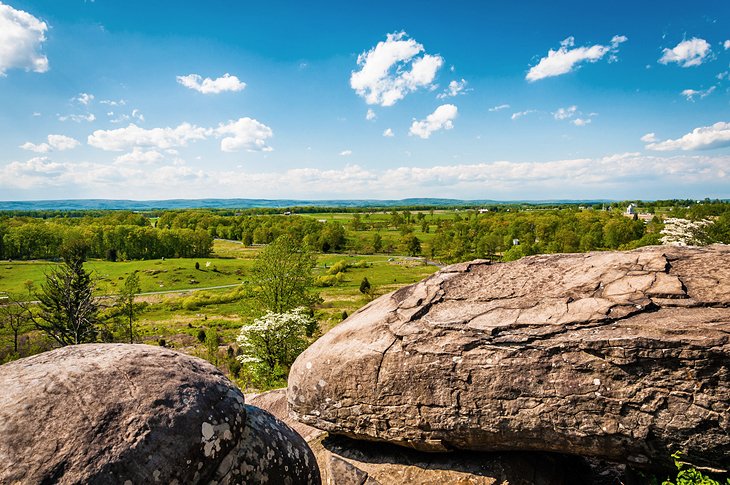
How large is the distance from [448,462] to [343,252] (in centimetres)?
15287

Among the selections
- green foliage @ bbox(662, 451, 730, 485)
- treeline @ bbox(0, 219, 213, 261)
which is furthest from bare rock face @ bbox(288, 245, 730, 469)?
treeline @ bbox(0, 219, 213, 261)

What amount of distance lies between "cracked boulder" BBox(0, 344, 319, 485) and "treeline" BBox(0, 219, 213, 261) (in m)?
153

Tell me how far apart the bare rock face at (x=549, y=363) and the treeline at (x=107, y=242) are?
150 m

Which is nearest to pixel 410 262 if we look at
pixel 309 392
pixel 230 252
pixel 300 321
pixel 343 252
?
pixel 343 252

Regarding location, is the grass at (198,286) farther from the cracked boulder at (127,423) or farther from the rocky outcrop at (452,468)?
the cracked boulder at (127,423)

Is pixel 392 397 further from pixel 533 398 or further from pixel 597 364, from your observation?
pixel 597 364

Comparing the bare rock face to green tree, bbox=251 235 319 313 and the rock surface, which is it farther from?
green tree, bbox=251 235 319 313

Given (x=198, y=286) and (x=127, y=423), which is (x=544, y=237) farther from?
(x=127, y=423)

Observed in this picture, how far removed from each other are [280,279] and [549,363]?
3152 cm

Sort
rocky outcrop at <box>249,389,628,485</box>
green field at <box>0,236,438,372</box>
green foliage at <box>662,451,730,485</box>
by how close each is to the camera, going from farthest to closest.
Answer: green field at <box>0,236,438,372</box> < rocky outcrop at <box>249,389,628,485</box> < green foliage at <box>662,451,730,485</box>

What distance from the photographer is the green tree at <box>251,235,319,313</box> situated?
37.8m

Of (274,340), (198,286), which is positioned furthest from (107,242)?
(274,340)

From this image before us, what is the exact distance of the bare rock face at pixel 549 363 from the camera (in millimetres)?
8062

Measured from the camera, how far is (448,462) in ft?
33.8
